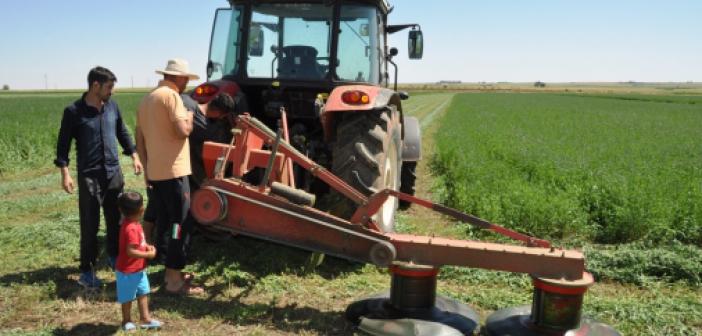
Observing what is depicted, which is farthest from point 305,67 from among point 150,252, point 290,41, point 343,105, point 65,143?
point 150,252

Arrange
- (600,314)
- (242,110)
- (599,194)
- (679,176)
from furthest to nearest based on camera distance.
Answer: (679,176) → (599,194) → (242,110) → (600,314)

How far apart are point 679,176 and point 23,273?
8342mm

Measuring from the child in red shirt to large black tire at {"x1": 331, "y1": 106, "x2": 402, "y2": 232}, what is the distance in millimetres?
1464

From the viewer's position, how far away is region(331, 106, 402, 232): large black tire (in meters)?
→ 4.57

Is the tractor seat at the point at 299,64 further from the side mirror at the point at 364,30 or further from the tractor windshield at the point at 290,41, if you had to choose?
the side mirror at the point at 364,30

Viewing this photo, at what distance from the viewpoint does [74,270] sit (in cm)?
498

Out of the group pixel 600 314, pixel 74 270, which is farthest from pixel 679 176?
pixel 74 270

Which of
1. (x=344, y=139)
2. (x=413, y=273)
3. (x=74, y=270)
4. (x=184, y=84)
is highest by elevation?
(x=184, y=84)

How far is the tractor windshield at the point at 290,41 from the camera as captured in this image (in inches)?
217

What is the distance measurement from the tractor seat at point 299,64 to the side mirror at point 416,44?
1551 mm

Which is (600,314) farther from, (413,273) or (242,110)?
(242,110)

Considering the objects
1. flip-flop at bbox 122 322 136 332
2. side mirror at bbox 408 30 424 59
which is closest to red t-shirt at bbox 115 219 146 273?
flip-flop at bbox 122 322 136 332

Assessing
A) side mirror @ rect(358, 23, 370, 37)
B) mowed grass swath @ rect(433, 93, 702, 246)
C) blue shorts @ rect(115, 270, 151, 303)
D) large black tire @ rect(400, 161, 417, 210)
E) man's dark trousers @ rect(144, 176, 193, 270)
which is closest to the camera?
blue shorts @ rect(115, 270, 151, 303)

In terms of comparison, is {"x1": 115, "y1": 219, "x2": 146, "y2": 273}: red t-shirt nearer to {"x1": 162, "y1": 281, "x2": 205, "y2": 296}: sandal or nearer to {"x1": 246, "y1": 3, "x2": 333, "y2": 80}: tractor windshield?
{"x1": 162, "y1": 281, "x2": 205, "y2": 296}: sandal
